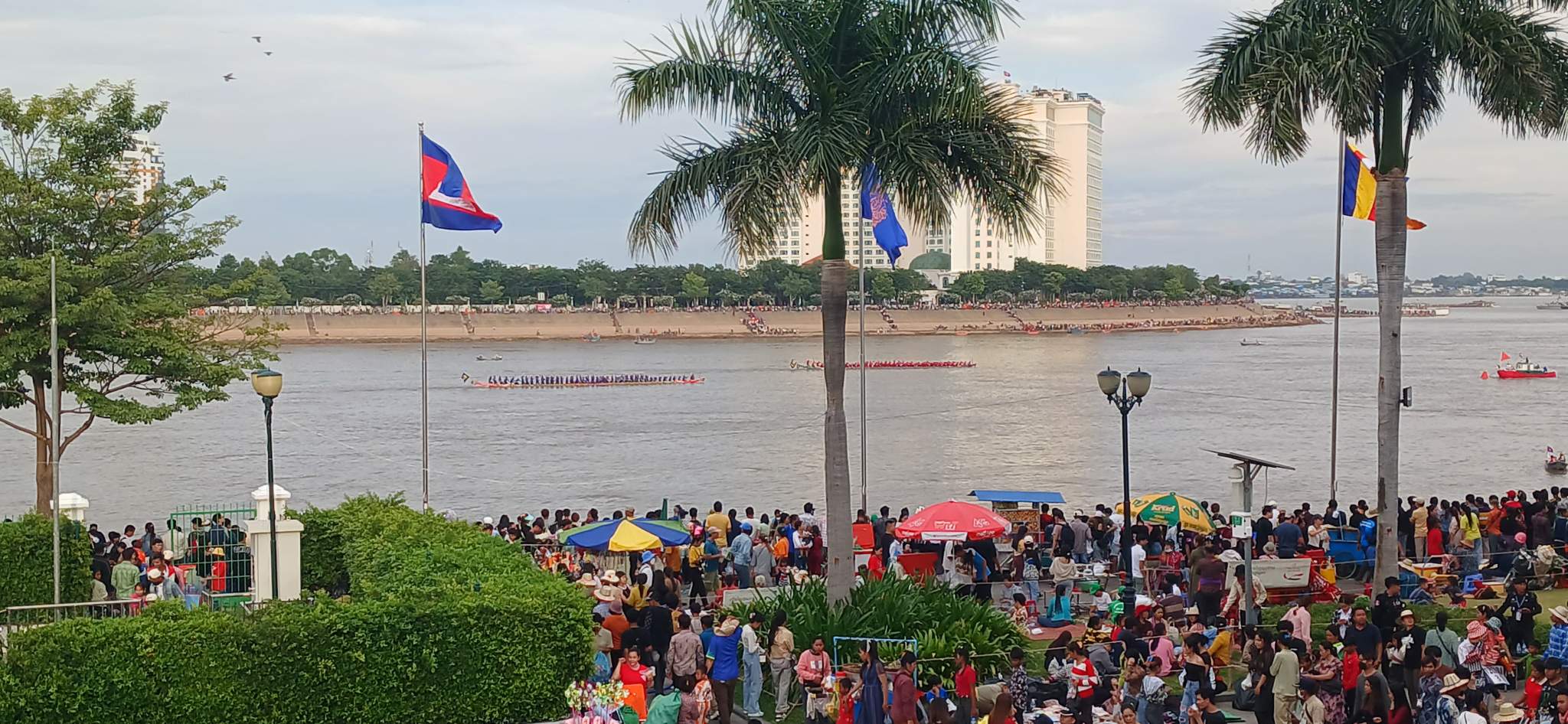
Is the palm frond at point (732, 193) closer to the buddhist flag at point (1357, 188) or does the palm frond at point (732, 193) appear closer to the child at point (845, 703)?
the child at point (845, 703)

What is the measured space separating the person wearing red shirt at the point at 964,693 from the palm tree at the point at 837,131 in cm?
313

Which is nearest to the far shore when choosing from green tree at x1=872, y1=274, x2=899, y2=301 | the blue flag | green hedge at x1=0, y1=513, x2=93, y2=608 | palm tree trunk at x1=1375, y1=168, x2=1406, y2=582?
green tree at x1=872, y1=274, x2=899, y2=301

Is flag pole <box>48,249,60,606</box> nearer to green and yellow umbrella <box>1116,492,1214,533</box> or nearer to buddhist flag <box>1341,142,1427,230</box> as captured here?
green and yellow umbrella <box>1116,492,1214,533</box>

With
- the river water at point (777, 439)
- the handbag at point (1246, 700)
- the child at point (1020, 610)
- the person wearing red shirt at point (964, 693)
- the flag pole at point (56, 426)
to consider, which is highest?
the flag pole at point (56, 426)

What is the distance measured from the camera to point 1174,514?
70.0 feet

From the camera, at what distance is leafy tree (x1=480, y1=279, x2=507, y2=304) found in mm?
165250

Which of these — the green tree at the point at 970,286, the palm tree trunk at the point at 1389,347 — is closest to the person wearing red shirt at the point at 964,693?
the palm tree trunk at the point at 1389,347

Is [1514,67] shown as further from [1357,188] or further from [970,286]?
[970,286]

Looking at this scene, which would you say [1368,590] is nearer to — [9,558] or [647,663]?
[647,663]

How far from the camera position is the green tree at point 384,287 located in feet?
514

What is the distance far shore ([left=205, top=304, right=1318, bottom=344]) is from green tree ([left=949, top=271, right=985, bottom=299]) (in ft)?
18.7

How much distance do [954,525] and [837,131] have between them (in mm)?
5948

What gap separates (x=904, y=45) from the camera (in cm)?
1494

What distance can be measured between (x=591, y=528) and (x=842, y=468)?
16.5 ft
